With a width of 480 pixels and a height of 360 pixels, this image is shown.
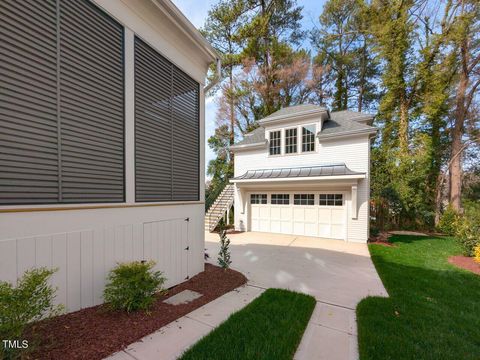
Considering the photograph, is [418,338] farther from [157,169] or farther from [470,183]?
[470,183]

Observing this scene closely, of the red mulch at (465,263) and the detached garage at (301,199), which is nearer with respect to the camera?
the red mulch at (465,263)

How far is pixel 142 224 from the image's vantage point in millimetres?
3697

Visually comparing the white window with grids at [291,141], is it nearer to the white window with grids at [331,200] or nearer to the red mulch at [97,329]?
the white window with grids at [331,200]

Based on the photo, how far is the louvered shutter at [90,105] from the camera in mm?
2800

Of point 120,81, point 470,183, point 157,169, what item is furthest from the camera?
point 470,183

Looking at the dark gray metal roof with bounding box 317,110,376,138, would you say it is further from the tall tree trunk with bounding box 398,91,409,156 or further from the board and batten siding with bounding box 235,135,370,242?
the tall tree trunk with bounding box 398,91,409,156

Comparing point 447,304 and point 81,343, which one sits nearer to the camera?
point 81,343

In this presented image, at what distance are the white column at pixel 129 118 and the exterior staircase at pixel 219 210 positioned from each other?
820cm

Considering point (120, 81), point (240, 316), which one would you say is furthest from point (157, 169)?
point (240, 316)

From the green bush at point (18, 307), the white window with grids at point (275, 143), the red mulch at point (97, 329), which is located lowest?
the red mulch at point (97, 329)

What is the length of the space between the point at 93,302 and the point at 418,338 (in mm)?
4488

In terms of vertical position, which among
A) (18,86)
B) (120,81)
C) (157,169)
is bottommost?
(157,169)

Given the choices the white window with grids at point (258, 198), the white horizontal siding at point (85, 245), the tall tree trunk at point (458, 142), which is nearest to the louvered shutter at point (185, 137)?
the white horizontal siding at point (85, 245)

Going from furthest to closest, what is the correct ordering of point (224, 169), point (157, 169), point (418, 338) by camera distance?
point (224, 169) < point (157, 169) < point (418, 338)
